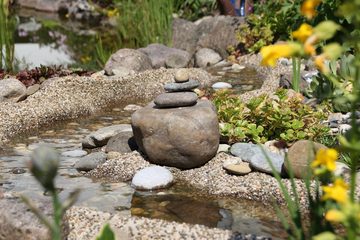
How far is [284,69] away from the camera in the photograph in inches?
312

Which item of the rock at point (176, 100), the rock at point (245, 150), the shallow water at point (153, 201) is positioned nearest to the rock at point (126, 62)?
Answer: the shallow water at point (153, 201)

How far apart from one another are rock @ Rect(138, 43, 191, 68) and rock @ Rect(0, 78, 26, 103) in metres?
2.32

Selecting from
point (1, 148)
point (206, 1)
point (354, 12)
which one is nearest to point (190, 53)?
point (206, 1)

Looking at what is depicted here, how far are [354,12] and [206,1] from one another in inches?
391

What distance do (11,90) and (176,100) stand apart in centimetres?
284

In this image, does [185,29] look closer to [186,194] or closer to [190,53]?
[190,53]

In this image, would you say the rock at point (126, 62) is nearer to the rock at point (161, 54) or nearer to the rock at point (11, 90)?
the rock at point (161, 54)

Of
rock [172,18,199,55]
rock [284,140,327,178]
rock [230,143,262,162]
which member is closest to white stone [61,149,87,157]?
rock [230,143,262,162]

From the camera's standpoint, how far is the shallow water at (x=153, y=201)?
3.76m

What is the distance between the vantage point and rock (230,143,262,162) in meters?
4.60

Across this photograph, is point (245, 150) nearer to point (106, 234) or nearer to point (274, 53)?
point (106, 234)

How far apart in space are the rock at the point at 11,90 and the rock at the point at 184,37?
11.4 feet

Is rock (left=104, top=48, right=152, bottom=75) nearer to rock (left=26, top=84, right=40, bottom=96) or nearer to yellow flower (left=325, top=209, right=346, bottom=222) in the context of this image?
rock (left=26, top=84, right=40, bottom=96)

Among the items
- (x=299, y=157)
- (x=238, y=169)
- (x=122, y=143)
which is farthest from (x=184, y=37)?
(x=299, y=157)
